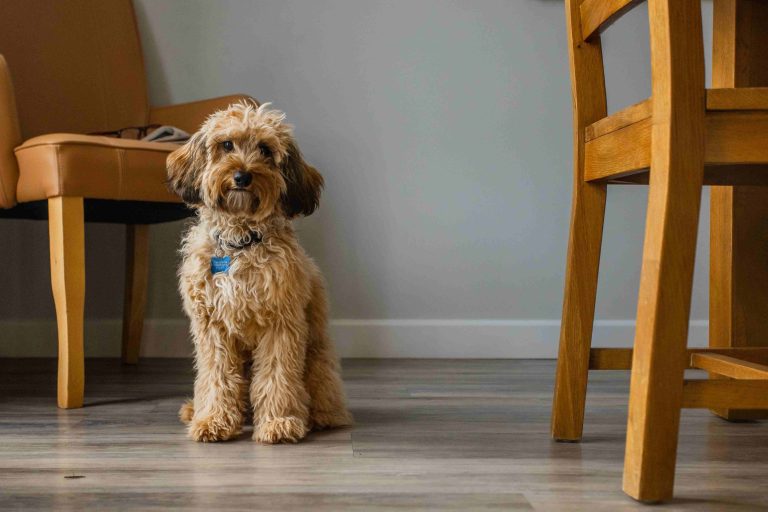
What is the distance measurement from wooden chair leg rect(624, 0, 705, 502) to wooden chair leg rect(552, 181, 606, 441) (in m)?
0.38

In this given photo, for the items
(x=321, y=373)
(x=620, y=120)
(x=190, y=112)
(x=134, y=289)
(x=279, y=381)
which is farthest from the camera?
(x=134, y=289)

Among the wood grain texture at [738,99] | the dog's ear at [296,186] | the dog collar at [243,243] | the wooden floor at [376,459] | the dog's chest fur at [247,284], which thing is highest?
the wood grain texture at [738,99]

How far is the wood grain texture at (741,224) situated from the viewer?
5.56ft

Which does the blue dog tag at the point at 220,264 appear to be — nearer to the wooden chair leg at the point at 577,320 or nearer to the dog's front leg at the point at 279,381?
the dog's front leg at the point at 279,381

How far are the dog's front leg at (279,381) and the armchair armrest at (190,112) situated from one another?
97 cm

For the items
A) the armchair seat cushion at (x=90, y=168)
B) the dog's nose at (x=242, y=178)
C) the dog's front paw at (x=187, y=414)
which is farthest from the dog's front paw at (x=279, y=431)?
the armchair seat cushion at (x=90, y=168)

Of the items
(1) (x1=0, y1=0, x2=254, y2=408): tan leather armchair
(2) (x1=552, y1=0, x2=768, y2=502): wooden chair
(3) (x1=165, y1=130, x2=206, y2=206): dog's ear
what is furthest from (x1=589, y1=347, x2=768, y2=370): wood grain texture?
(1) (x1=0, y1=0, x2=254, y2=408): tan leather armchair

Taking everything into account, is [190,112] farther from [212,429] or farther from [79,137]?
[212,429]

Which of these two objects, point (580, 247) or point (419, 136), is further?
point (419, 136)

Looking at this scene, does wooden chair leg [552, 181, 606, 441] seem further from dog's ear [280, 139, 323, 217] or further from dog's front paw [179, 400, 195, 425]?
dog's front paw [179, 400, 195, 425]

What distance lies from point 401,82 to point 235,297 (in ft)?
4.95

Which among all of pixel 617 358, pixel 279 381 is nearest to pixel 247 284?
pixel 279 381

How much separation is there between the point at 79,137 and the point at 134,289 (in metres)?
0.80

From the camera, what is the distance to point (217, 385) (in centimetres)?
150
